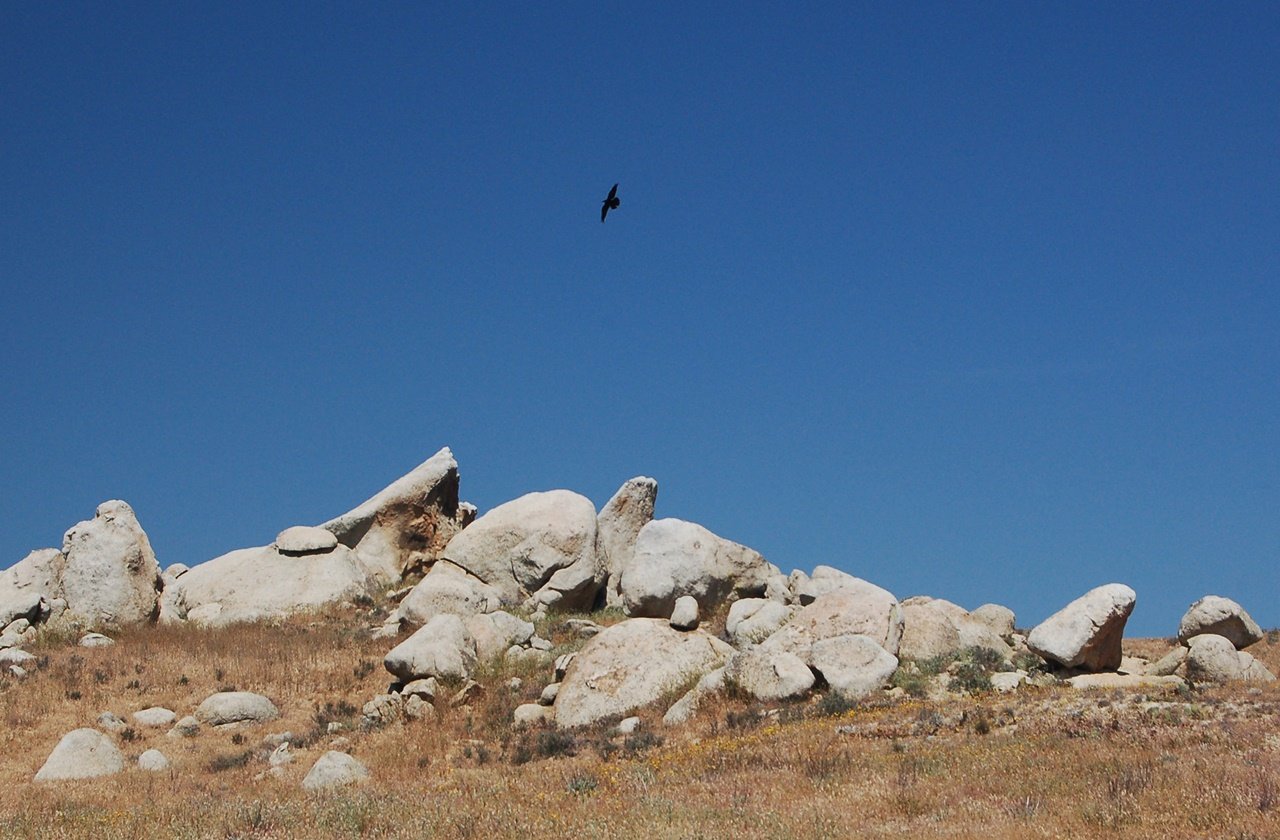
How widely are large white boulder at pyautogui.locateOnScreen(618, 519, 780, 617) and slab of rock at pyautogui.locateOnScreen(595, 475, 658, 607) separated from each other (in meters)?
5.06

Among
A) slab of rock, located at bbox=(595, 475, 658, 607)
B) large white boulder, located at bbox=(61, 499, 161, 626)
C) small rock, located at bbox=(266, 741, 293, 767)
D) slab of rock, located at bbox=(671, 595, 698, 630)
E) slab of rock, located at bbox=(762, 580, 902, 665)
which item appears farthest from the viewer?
slab of rock, located at bbox=(595, 475, 658, 607)

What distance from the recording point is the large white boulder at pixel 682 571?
34.1 meters

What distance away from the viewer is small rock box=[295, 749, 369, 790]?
19.4 m

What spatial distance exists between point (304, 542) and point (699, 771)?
88.0 feet

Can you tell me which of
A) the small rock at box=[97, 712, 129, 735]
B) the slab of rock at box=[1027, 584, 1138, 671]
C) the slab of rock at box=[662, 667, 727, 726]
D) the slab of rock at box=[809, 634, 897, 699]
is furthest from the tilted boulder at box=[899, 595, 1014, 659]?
the small rock at box=[97, 712, 129, 735]

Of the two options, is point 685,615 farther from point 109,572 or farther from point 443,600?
point 109,572

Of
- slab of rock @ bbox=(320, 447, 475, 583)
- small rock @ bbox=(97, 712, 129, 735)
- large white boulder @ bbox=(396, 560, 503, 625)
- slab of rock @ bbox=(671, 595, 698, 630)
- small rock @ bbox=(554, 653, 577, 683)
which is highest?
slab of rock @ bbox=(320, 447, 475, 583)

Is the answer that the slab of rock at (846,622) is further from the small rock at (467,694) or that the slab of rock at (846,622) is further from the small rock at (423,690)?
the small rock at (423,690)

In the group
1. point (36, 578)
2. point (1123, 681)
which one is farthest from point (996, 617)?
point (36, 578)

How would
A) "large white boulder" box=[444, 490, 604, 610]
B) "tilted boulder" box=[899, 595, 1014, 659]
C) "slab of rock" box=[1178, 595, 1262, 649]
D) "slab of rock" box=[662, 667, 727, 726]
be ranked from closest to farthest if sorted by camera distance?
"slab of rock" box=[662, 667, 727, 726]
"tilted boulder" box=[899, 595, 1014, 659]
"slab of rock" box=[1178, 595, 1262, 649]
"large white boulder" box=[444, 490, 604, 610]

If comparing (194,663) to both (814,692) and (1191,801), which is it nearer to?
(814,692)

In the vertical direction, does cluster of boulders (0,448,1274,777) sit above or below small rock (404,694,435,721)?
above

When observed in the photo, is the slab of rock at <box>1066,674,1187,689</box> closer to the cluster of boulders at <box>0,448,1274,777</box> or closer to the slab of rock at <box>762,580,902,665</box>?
the cluster of boulders at <box>0,448,1274,777</box>

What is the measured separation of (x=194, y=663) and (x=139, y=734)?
18.3ft
